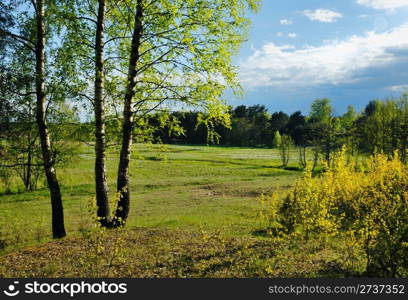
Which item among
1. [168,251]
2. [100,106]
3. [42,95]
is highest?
[42,95]

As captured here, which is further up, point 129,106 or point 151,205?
point 129,106

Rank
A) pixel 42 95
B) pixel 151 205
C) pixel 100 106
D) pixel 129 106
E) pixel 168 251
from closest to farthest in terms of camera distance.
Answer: pixel 168 251
pixel 100 106
pixel 129 106
pixel 42 95
pixel 151 205

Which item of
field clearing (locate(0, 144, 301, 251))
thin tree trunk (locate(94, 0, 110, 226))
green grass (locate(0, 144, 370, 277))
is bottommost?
field clearing (locate(0, 144, 301, 251))

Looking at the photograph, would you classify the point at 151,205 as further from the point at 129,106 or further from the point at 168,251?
the point at 168,251

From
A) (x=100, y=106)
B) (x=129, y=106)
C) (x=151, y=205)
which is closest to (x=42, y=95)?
(x=100, y=106)

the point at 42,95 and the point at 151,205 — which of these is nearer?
the point at 42,95

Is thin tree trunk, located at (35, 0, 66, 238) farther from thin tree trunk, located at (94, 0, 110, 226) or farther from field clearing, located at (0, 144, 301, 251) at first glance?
thin tree trunk, located at (94, 0, 110, 226)

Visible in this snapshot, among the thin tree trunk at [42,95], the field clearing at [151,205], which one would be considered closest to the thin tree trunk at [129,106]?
A: the field clearing at [151,205]

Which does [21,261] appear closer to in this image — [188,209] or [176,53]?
[176,53]

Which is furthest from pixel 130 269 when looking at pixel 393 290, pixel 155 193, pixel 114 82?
pixel 155 193

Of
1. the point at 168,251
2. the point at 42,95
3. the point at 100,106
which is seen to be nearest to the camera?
the point at 168,251

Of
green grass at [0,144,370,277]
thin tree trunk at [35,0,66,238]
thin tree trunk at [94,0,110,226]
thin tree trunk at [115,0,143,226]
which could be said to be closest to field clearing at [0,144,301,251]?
green grass at [0,144,370,277]

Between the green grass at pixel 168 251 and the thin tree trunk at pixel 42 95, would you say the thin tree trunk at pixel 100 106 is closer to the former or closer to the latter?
the green grass at pixel 168 251

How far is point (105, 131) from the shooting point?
46.6ft
